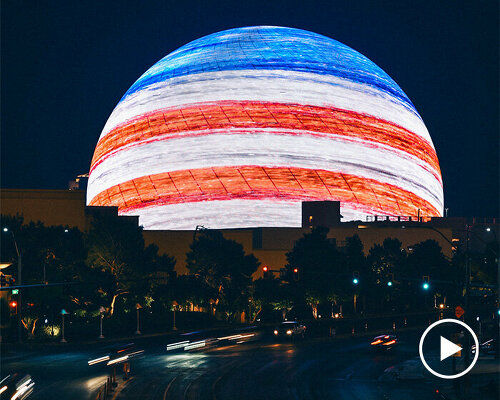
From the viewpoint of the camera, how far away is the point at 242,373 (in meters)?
46.0

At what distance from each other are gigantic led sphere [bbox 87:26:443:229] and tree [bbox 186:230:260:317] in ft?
51.7

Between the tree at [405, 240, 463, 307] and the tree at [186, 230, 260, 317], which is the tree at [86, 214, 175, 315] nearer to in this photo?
the tree at [186, 230, 260, 317]

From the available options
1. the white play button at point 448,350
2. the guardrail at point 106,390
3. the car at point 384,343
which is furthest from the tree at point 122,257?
the guardrail at point 106,390

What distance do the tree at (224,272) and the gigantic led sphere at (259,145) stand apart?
15.8 meters

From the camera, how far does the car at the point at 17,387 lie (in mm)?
36291

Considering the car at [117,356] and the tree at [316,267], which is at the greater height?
the tree at [316,267]

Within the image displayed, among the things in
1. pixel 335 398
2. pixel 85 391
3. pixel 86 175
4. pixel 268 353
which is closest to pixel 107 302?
pixel 268 353

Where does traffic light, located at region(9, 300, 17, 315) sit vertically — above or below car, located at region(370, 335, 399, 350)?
above

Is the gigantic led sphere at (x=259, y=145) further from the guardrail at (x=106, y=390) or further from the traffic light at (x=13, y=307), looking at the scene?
the guardrail at (x=106, y=390)

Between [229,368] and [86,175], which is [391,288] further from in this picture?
[86,175]

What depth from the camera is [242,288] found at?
78.0m

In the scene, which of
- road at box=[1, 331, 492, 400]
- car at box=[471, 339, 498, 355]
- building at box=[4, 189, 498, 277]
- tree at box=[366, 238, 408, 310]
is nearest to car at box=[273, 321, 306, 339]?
road at box=[1, 331, 492, 400]

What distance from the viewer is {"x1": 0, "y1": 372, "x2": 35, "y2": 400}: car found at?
119ft
